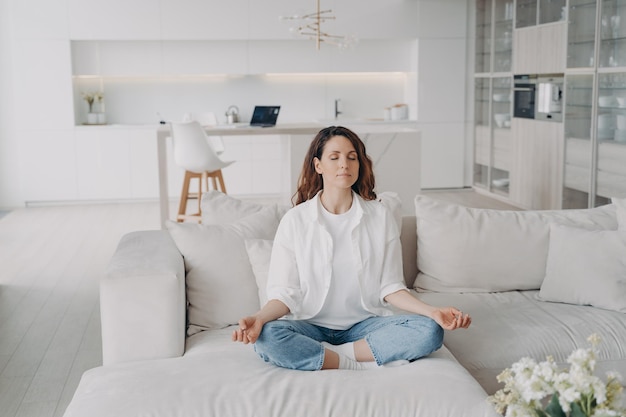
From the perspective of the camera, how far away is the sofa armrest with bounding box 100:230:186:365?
2.73 meters

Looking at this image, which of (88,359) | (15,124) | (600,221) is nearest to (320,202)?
(600,221)

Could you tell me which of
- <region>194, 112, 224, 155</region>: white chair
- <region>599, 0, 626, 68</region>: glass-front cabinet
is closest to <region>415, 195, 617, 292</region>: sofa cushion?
<region>599, 0, 626, 68</region>: glass-front cabinet

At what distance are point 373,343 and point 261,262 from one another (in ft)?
1.93

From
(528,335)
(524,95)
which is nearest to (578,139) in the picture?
(524,95)

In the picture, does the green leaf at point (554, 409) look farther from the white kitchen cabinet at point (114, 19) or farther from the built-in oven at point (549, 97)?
the white kitchen cabinet at point (114, 19)

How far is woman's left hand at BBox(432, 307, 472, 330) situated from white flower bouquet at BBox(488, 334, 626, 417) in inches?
33.1

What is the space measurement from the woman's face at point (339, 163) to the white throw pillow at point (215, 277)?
49 centimetres

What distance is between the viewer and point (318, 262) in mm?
2812

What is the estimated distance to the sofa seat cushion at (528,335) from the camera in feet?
9.42

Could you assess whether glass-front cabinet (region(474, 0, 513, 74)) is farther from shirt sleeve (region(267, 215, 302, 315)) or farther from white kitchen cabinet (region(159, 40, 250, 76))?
shirt sleeve (region(267, 215, 302, 315))

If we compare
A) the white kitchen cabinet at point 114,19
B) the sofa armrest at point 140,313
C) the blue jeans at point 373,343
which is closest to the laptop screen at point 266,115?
the white kitchen cabinet at point 114,19

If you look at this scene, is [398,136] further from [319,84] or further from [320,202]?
[320,202]

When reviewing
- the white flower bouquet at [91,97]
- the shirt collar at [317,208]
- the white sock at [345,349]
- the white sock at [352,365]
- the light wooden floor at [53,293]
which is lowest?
the light wooden floor at [53,293]

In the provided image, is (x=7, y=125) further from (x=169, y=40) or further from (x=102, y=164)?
(x=169, y=40)
